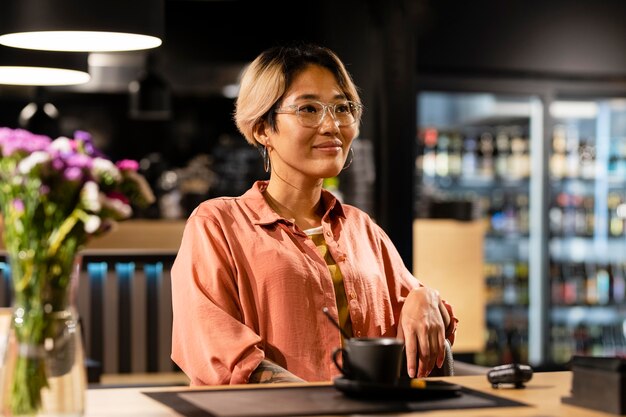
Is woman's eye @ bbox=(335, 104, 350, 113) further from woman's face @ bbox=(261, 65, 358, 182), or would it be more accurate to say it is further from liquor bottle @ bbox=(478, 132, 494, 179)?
liquor bottle @ bbox=(478, 132, 494, 179)

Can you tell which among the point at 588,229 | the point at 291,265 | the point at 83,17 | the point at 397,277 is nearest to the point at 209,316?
the point at 291,265

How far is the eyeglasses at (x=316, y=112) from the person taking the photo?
2893 mm

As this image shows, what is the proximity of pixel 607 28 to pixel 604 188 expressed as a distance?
1370mm

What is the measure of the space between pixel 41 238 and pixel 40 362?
0.67ft

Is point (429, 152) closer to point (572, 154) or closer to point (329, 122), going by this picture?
point (572, 154)

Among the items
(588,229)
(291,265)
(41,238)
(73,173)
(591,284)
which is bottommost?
(591,284)

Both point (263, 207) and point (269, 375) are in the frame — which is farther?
point (263, 207)

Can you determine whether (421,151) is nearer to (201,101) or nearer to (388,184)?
(388,184)

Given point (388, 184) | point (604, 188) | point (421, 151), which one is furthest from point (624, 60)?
point (388, 184)

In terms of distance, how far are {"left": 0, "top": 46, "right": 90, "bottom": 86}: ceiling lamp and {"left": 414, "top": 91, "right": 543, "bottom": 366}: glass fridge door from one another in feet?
15.1

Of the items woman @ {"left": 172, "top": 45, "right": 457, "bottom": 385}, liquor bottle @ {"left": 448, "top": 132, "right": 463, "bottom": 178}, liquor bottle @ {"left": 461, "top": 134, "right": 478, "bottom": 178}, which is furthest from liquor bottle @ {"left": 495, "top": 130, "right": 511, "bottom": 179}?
woman @ {"left": 172, "top": 45, "right": 457, "bottom": 385}

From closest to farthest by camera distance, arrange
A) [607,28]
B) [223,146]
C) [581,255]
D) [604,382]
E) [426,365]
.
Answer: [604,382]
[426,365]
[607,28]
[581,255]
[223,146]

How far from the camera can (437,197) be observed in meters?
8.15

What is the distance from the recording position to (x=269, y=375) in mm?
2479
